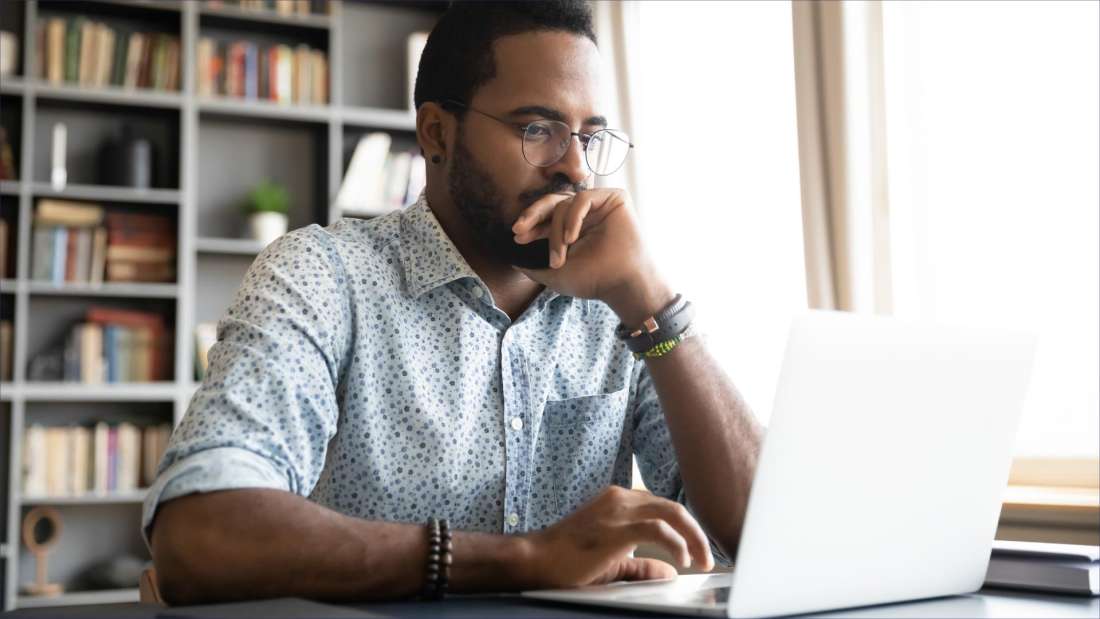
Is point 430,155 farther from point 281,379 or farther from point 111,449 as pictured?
point 111,449

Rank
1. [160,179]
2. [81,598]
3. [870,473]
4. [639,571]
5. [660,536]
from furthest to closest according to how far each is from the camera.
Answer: [160,179], [81,598], [639,571], [660,536], [870,473]

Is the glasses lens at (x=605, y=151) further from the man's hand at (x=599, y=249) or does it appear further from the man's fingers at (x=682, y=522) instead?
the man's fingers at (x=682, y=522)

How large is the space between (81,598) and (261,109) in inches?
67.9

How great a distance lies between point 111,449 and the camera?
368 centimetres

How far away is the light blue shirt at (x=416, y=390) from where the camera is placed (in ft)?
3.73

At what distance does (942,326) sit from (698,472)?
1.87ft

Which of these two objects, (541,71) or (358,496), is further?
(541,71)

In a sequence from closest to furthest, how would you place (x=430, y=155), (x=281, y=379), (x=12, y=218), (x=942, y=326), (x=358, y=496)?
(x=942, y=326) → (x=281, y=379) → (x=358, y=496) → (x=430, y=155) → (x=12, y=218)

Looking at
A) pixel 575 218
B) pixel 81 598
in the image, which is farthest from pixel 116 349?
pixel 575 218

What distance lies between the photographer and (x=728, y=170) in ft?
10.5

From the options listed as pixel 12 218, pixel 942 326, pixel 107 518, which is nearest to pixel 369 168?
pixel 12 218

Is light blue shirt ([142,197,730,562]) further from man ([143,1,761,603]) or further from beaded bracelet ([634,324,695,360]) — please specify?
beaded bracelet ([634,324,695,360])

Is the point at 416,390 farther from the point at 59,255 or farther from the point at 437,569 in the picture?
the point at 59,255

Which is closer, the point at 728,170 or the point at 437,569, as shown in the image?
the point at 437,569
